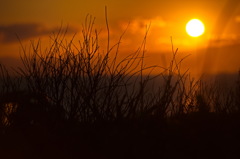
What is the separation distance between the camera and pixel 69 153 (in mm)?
4617

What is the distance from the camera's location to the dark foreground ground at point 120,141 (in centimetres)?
459

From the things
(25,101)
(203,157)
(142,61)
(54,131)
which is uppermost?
(142,61)

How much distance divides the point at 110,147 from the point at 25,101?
1.44m

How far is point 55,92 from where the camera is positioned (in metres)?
5.25

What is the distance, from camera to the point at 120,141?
181 inches

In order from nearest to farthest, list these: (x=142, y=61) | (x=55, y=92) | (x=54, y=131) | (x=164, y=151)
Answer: (x=164, y=151), (x=54, y=131), (x=55, y=92), (x=142, y=61)

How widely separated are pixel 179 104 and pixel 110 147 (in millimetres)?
1671

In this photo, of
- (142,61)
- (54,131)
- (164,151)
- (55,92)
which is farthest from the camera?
(142,61)

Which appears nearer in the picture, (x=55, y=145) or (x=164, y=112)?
(x=55, y=145)

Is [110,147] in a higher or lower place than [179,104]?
lower

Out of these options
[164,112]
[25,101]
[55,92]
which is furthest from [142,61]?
[25,101]

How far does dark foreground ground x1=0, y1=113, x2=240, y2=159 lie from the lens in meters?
4.59

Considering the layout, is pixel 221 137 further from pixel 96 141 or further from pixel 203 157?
pixel 96 141

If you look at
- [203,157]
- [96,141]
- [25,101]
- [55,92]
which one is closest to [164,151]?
[203,157]
